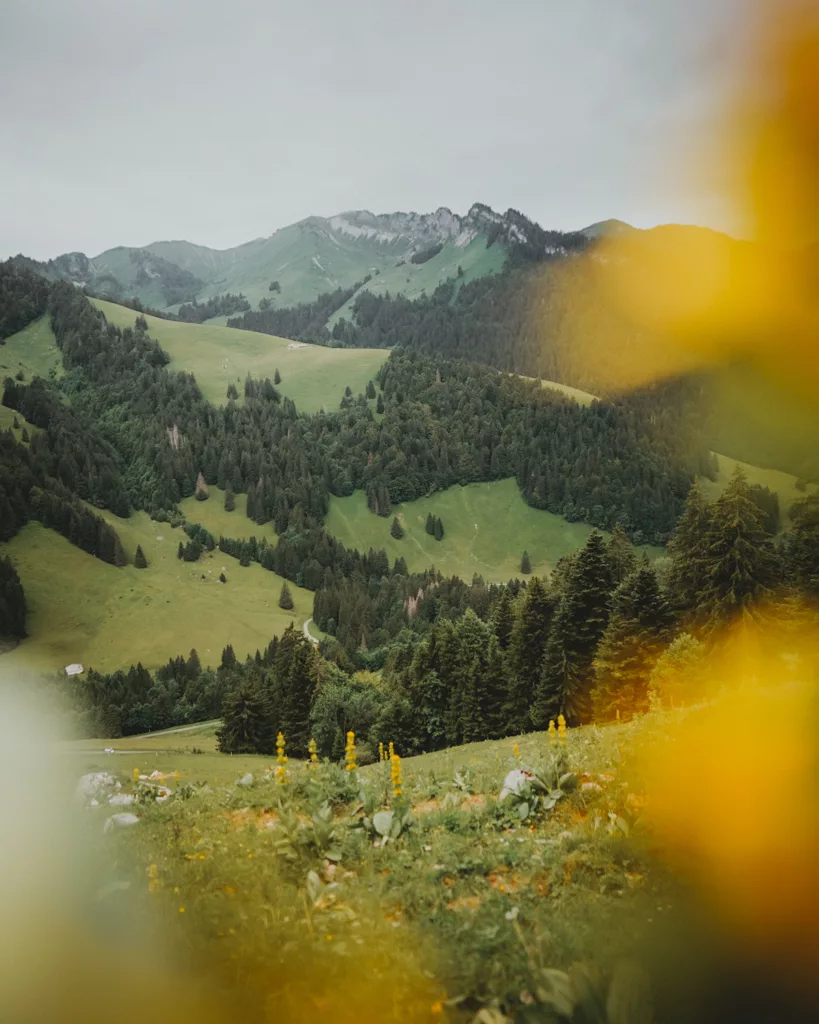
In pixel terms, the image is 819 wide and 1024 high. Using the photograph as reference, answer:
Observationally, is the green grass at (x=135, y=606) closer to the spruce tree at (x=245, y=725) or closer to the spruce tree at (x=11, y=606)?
the spruce tree at (x=11, y=606)

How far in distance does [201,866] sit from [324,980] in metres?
3.56

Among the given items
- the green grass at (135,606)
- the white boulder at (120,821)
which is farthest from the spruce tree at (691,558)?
the green grass at (135,606)

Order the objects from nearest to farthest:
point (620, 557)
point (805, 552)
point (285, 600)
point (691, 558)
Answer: point (805, 552), point (691, 558), point (620, 557), point (285, 600)

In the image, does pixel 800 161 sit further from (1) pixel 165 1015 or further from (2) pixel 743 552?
(2) pixel 743 552

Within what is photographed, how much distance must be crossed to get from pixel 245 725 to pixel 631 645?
44.9 metres

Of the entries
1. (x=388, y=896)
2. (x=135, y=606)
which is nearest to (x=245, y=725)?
(x=388, y=896)

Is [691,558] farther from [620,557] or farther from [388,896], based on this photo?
[388,896]

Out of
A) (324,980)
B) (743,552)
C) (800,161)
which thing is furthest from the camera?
(743,552)

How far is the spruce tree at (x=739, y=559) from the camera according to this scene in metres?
34.8

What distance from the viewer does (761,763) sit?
7082mm

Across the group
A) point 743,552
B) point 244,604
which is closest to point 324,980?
point 743,552

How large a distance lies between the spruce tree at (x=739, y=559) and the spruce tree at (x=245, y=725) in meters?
Result: 49.7

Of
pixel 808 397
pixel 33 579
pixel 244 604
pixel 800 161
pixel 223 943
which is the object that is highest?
pixel 800 161

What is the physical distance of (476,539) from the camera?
190375 mm
